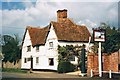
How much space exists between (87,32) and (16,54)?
57.8 ft

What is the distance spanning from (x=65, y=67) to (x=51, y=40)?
7.20 meters

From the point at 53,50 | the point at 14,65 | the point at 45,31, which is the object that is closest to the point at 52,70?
the point at 53,50

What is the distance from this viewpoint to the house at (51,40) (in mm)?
45656

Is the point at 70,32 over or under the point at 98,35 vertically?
over

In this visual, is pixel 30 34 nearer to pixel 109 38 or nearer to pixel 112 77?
pixel 109 38

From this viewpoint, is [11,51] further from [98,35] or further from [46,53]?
[98,35]

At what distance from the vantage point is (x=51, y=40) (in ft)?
153

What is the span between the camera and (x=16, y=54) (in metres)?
60.9

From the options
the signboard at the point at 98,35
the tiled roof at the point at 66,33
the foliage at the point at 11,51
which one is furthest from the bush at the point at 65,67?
the foliage at the point at 11,51

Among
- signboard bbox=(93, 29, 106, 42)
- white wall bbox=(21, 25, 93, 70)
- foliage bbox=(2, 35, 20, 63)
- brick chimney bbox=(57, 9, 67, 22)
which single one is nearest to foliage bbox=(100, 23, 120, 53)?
white wall bbox=(21, 25, 93, 70)

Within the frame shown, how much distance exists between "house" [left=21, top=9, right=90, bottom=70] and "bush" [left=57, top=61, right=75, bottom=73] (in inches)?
95.1

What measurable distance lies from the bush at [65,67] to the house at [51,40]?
95.1 inches

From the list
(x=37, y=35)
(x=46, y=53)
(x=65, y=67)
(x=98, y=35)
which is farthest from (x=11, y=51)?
(x=98, y=35)

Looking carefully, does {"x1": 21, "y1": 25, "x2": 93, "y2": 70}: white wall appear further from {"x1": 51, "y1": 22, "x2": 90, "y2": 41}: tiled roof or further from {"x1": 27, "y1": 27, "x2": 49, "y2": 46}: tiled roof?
{"x1": 27, "y1": 27, "x2": 49, "y2": 46}: tiled roof
